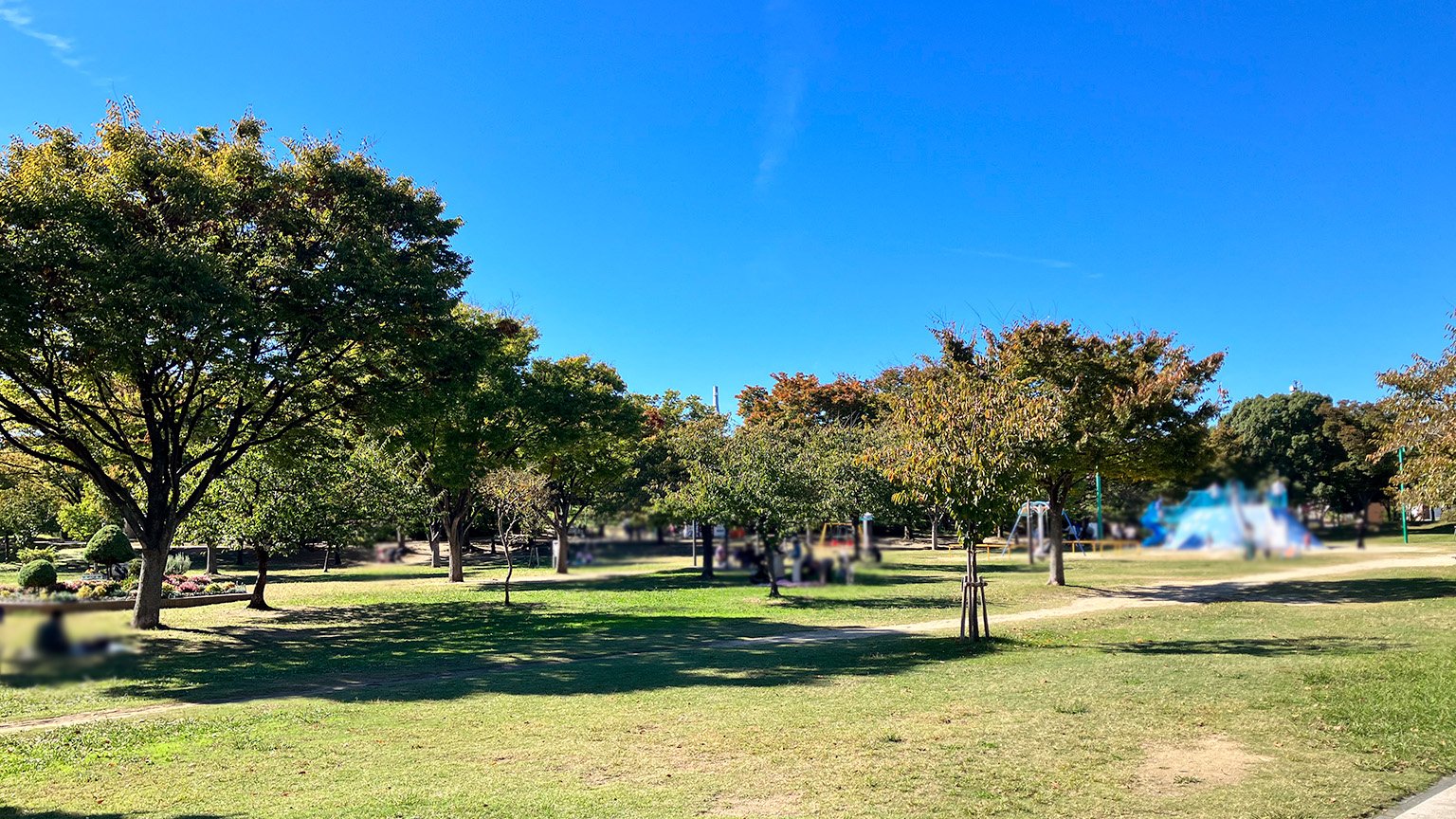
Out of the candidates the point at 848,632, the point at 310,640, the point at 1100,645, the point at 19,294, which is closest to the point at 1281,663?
the point at 1100,645

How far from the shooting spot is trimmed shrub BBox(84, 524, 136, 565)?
35688 mm

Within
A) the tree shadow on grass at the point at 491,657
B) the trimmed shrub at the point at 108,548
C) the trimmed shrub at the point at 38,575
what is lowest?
the tree shadow on grass at the point at 491,657

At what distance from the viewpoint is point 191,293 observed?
54.6ft

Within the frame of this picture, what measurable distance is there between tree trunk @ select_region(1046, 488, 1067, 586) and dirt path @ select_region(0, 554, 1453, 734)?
1.97 metres

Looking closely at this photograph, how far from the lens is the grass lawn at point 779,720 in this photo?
8.33 m

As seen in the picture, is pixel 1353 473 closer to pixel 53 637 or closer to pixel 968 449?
pixel 53 637

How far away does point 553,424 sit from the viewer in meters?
42.9

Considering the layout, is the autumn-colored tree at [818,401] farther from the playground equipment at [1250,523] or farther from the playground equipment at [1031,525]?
the playground equipment at [1250,523]

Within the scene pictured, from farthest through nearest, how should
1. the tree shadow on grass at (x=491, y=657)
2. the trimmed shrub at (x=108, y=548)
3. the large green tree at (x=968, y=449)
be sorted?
1. the trimmed shrub at (x=108, y=548)
2. the large green tree at (x=968, y=449)
3. the tree shadow on grass at (x=491, y=657)

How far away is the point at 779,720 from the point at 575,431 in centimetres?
3280

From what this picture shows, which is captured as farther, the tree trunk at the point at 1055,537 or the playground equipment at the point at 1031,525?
the tree trunk at the point at 1055,537

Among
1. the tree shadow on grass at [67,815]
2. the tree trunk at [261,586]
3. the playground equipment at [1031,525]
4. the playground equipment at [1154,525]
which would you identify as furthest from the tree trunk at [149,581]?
the playground equipment at [1154,525]

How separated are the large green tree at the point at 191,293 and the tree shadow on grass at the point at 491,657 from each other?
14.4ft

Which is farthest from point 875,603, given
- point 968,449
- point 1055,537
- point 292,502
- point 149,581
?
point 149,581
